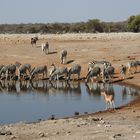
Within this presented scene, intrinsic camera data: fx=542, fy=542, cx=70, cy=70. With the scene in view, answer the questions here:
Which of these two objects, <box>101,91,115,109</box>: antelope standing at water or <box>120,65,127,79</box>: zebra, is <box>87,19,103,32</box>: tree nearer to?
<box>120,65,127,79</box>: zebra

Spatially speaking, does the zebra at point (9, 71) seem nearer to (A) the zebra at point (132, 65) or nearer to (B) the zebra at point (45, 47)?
(A) the zebra at point (132, 65)

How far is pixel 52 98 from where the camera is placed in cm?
3000

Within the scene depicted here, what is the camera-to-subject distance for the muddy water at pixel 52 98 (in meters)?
25.0

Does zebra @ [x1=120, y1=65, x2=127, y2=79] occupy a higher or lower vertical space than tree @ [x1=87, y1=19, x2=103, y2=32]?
lower

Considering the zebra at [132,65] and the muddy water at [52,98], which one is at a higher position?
the zebra at [132,65]

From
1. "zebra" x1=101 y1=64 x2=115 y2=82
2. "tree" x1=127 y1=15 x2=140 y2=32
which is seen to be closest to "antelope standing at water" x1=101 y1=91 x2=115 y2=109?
"zebra" x1=101 y1=64 x2=115 y2=82

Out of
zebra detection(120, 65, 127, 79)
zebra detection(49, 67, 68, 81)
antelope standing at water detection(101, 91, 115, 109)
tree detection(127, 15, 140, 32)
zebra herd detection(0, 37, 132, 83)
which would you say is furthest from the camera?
tree detection(127, 15, 140, 32)

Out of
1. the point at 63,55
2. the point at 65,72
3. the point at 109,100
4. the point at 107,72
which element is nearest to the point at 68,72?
the point at 65,72

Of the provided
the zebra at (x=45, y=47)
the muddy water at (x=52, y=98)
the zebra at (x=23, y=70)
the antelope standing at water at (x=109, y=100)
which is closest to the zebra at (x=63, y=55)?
the zebra at (x=45, y=47)

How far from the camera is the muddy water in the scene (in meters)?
25.0

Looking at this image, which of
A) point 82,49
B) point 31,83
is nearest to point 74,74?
point 31,83

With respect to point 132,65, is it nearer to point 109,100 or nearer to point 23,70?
point 23,70

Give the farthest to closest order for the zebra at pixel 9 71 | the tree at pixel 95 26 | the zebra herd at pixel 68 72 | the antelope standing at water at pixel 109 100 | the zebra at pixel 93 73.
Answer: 1. the tree at pixel 95 26
2. the zebra at pixel 9 71
3. the zebra herd at pixel 68 72
4. the zebra at pixel 93 73
5. the antelope standing at water at pixel 109 100

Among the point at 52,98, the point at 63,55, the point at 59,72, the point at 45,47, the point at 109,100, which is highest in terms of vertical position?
the point at 45,47
